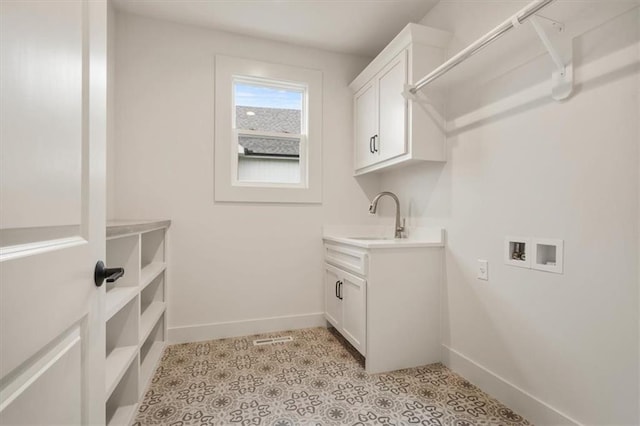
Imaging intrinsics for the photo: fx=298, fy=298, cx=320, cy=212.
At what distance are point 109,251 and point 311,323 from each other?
1.79m

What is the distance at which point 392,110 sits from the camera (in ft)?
7.23

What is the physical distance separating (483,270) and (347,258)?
0.91 meters

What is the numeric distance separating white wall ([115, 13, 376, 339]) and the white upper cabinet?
23.6 inches

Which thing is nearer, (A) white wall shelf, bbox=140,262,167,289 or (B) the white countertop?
(A) white wall shelf, bbox=140,262,167,289

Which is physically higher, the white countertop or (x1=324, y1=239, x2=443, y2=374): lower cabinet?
the white countertop

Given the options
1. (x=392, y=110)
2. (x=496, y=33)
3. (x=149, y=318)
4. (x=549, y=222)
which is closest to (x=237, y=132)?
(x=392, y=110)

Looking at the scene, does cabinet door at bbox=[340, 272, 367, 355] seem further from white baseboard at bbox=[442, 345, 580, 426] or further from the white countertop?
white baseboard at bbox=[442, 345, 580, 426]

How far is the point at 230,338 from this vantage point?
8.24 feet

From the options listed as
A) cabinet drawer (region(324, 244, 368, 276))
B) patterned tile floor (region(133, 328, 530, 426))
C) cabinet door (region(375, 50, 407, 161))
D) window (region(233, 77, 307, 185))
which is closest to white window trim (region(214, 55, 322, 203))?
window (region(233, 77, 307, 185))

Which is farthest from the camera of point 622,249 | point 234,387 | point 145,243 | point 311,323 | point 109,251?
point 311,323

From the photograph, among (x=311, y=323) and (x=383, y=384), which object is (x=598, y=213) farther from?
(x=311, y=323)

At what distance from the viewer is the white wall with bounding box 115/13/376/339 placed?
235 cm

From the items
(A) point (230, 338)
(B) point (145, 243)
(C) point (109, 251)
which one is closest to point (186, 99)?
(B) point (145, 243)

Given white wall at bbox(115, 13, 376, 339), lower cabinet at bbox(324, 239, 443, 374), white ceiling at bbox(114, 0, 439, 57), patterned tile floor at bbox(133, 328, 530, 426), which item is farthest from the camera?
white wall at bbox(115, 13, 376, 339)
